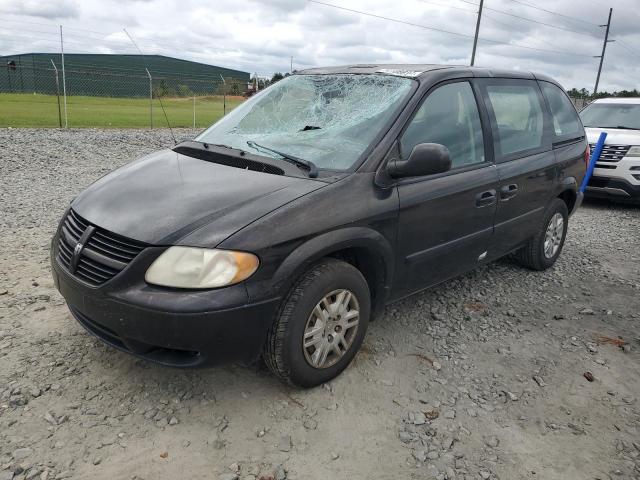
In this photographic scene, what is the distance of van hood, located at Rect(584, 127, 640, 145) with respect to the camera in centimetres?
838

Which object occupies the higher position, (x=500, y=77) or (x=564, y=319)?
(x=500, y=77)

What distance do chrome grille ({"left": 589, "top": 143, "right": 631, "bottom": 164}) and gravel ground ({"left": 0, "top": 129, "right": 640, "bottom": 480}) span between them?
4888 millimetres

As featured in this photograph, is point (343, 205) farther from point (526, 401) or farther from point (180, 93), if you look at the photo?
point (180, 93)

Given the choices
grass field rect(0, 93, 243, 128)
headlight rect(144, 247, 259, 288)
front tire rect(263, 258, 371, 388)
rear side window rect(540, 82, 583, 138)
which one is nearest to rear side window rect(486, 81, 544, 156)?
rear side window rect(540, 82, 583, 138)

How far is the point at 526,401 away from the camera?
3.04 meters

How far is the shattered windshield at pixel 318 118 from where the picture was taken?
3.23 meters

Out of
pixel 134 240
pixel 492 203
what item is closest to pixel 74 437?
pixel 134 240

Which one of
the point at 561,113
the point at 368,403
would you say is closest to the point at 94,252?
the point at 368,403

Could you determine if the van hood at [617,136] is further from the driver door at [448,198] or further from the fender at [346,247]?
the fender at [346,247]

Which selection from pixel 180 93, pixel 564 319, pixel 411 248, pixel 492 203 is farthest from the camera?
pixel 180 93

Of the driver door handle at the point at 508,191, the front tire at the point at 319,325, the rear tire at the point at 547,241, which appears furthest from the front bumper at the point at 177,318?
the rear tire at the point at 547,241

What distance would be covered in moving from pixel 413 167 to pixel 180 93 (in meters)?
20.6

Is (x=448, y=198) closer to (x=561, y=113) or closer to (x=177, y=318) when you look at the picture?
(x=177, y=318)

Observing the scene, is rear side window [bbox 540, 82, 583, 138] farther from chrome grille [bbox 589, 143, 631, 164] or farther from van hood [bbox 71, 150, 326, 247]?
chrome grille [bbox 589, 143, 631, 164]
